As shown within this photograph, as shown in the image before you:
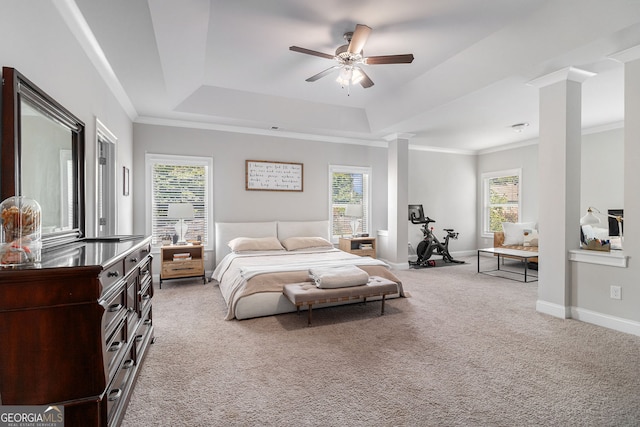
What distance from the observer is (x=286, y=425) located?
1790 millimetres

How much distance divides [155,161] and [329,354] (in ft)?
13.9

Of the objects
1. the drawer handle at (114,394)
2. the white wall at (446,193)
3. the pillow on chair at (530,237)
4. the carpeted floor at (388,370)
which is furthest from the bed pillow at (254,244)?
the pillow on chair at (530,237)

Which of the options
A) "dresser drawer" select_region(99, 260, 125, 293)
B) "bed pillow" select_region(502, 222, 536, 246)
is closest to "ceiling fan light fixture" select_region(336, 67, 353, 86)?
"dresser drawer" select_region(99, 260, 125, 293)

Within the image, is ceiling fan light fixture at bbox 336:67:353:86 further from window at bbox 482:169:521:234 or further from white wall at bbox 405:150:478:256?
window at bbox 482:169:521:234

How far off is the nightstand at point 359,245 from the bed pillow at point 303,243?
2.21 ft

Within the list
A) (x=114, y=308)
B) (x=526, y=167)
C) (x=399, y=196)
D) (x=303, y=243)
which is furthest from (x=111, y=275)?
(x=526, y=167)

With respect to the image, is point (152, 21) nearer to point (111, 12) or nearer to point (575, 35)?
point (111, 12)

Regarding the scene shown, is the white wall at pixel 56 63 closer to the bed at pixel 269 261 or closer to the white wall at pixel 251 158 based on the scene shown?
the white wall at pixel 251 158

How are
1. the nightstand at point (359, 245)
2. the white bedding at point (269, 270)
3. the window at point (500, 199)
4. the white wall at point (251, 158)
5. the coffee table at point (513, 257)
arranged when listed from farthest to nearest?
the window at point (500, 199)
the nightstand at point (359, 245)
the coffee table at point (513, 257)
the white wall at point (251, 158)
the white bedding at point (269, 270)

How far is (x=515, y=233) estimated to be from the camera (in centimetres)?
654

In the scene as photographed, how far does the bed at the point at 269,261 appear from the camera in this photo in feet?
11.5

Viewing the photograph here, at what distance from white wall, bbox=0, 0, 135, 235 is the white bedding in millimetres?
1528

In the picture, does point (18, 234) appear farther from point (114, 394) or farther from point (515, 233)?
point (515, 233)

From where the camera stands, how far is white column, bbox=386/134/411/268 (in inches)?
243
